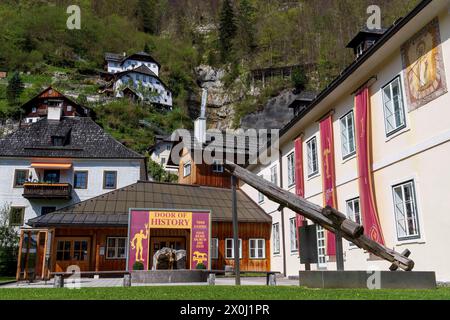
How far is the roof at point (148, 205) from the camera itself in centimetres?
2116

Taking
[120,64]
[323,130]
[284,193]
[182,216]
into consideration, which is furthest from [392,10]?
[120,64]

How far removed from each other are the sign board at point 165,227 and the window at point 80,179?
1690cm

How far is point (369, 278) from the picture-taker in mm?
8391

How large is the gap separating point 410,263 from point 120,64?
307ft

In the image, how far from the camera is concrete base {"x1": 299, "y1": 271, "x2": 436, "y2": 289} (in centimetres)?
821

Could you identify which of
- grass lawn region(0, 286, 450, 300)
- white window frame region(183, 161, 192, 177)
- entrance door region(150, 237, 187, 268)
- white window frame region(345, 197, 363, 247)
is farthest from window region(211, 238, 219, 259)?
grass lawn region(0, 286, 450, 300)

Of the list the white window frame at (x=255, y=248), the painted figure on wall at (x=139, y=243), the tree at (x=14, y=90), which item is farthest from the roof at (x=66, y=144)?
the tree at (x=14, y=90)

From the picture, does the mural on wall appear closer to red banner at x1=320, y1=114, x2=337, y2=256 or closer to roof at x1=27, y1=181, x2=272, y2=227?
red banner at x1=320, y1=114, x2=337, y2=256

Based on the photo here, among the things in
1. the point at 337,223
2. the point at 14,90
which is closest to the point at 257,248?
the point at 337,223

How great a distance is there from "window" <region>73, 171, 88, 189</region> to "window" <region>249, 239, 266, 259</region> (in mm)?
17342

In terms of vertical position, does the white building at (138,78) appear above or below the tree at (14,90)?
above

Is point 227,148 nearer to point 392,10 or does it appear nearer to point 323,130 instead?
point 323,130

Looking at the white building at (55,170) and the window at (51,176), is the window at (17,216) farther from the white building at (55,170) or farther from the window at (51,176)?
the window at (51,176)

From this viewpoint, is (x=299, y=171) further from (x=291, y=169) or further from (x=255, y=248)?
(x=255, y=248)
